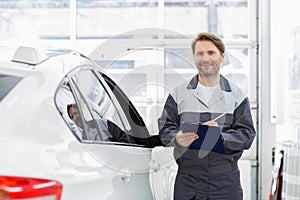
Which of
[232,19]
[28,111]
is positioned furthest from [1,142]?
[232,19]

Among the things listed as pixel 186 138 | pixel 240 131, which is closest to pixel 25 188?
pixel 186 138

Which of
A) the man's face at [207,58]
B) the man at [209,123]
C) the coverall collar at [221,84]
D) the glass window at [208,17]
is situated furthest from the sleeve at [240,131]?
the glass window at [208,17]

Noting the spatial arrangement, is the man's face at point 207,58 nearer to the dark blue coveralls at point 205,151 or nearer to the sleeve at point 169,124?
the dark blue coveralls at point 205,151

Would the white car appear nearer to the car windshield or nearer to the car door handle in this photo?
the car windshield

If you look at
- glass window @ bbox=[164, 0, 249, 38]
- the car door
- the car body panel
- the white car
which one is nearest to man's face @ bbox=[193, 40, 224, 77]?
the car door

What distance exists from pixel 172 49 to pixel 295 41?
1621 mm

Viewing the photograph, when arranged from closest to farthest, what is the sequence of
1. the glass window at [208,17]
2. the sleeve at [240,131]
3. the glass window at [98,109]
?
the glass window at [98,109] < the sleeve at [240,131] < the glass window at [208,17]

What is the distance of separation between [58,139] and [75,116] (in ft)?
0.84

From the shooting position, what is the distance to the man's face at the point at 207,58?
272cm

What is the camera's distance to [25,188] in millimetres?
1229

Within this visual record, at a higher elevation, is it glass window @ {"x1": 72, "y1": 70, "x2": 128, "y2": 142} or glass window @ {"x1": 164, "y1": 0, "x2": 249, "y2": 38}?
glass window @ {"x1": 164, "y1": 0, "x2": 249, "y2": 38}

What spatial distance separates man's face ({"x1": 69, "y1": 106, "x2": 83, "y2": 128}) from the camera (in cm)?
162

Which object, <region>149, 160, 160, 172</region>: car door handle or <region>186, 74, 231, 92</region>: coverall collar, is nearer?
<region>149, 160, 160, 172</region>: car door handle

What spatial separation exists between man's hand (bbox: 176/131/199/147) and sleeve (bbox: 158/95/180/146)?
0.05 m
